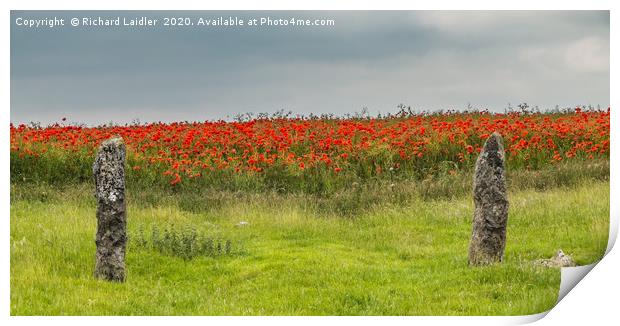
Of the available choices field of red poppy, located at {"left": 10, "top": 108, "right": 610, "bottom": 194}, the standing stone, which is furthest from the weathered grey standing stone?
field of red poppy, located at {"left": 10, "top": 108, "right": 610, "bottom": 194}

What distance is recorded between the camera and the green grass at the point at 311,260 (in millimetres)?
10906

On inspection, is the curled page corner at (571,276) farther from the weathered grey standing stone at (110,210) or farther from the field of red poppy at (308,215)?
the weathered grey standing stone at (110,210)

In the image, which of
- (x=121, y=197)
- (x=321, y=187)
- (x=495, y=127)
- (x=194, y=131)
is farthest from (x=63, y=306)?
(x=495, y=127)

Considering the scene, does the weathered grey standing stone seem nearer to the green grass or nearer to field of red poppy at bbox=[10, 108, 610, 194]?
the green grass

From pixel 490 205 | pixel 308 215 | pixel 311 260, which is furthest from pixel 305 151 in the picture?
pixel 490 205

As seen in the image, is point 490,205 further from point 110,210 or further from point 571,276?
point 110,210

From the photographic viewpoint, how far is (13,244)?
13.1 metres

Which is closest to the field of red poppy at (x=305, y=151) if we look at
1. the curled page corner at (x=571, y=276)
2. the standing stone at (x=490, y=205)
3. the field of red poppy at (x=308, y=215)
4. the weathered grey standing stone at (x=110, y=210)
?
the field of red poppy at (x=308, y=215)

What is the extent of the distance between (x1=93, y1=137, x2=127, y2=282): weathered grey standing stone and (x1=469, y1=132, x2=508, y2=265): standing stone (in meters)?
5.61

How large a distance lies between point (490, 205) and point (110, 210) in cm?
594

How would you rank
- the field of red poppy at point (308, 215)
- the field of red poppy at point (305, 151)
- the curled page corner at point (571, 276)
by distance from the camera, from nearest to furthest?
the field of red poppy at point (308, 215) → the curled page corner at point (571, 276) → the field of red poppy at point (305, 151)

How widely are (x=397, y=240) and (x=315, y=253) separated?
1.95 metres

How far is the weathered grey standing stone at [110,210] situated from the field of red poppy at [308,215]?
32 cm

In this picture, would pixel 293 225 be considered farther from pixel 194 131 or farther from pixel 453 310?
pixel 194 131
